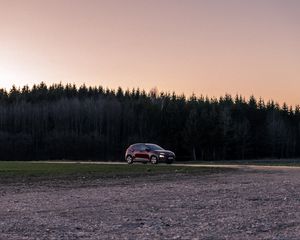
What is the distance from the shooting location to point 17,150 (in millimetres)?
110250

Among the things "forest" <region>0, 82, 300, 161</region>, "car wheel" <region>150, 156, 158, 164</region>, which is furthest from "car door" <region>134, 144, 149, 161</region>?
"forest" <region>0, 82, 300, 161</region>

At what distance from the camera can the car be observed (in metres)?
43.1

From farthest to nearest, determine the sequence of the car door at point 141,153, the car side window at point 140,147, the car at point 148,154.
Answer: the car side window at point 140,147 → the car door at point 141,153 → the car at point 148,154

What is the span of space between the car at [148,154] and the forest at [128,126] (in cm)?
5010

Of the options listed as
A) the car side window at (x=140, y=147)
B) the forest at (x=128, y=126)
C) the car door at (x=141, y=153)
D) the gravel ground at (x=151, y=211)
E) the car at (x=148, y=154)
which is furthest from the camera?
the forest at (x=128, y=126)

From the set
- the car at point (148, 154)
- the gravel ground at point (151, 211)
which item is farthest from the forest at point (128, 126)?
the gravel ground at point (151, 211)

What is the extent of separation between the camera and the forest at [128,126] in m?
105

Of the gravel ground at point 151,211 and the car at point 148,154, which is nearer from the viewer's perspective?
the gravel ground at point 151,211

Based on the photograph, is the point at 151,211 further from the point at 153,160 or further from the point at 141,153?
the point at 141,153

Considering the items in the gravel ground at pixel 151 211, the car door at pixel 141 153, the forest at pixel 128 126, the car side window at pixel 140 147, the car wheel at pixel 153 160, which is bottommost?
the gravel ground at pixel 151 211

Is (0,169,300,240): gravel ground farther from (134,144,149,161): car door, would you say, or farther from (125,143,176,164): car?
(134,144,149,161): car door

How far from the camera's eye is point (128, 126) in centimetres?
12631

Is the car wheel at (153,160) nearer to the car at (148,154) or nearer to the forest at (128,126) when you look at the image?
the car at (148,154)

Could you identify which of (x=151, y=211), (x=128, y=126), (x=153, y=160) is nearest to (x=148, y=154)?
(x=153, y=160)
